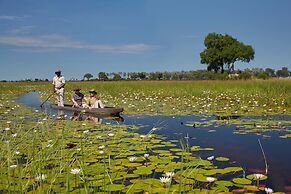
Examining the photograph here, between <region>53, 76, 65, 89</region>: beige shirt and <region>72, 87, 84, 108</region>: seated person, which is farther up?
<region>53, 76, 65, 89</region>: beige shirt

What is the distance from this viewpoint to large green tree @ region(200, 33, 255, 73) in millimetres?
58156

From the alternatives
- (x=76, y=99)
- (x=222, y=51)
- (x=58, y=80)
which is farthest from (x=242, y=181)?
(x=222, y=51)

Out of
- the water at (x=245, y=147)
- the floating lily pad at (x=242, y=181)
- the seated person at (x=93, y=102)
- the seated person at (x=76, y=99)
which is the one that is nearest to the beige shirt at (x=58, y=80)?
the seated person at (x=76, y=99)

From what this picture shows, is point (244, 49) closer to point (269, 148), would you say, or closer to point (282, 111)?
point (282, 111)

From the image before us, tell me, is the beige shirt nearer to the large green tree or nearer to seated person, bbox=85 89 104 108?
seated person, bbox=85 89 104 108

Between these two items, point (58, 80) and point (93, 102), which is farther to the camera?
point (58, 80)

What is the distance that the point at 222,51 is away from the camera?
58.7 m

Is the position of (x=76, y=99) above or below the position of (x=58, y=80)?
below

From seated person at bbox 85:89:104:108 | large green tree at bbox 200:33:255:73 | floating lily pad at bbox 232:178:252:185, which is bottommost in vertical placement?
floating lily pad at bbox 232:178:252:185

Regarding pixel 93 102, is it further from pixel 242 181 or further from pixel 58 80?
pixel 242 181

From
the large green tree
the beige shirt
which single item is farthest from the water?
the large green tree

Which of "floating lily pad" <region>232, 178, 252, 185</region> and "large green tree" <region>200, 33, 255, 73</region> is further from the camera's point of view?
"large green tree" <region>200, 33, 255, 73</region>

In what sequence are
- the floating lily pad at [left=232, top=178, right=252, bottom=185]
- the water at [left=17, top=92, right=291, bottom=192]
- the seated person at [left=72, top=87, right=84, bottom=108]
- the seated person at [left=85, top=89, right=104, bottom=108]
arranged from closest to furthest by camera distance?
1. the floating lily pad at [left=232, top=178, right=252, bottom=185]
2. the water at [left=17, top=92, right=291, bottom=192]
3. the seated person at [left=85, top=89, right=104, bottom=108]
4. the seated person at [left=72, top=87, right=84, bottom=108]

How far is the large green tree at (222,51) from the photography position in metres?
58.2
